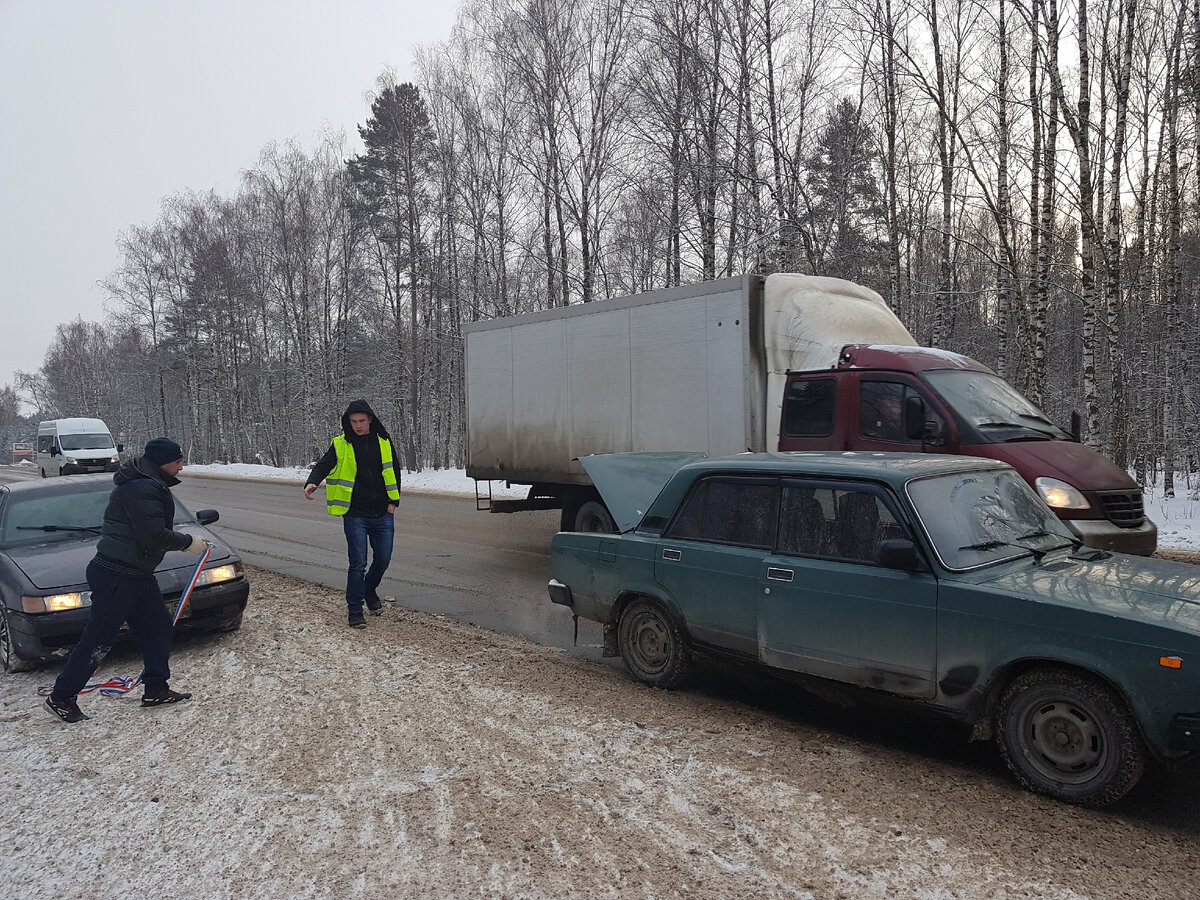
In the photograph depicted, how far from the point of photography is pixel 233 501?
20.2m

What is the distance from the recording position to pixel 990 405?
6.91 m

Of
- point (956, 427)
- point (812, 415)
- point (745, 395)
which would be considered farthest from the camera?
point (745, 395)

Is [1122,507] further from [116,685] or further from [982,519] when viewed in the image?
[116,685]

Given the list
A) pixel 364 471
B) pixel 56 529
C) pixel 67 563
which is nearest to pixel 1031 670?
pixel 364 471

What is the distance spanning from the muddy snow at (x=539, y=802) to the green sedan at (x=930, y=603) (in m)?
0.38

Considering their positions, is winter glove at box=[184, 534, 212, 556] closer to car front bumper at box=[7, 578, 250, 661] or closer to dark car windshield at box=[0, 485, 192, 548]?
car front bumper at box=[7, 578, 250, 661]

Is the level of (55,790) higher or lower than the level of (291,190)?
lower

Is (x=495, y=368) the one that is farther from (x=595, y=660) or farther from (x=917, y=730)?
(x=917, y=730)

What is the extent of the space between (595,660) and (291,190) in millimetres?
39398

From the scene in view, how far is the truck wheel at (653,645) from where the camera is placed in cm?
499

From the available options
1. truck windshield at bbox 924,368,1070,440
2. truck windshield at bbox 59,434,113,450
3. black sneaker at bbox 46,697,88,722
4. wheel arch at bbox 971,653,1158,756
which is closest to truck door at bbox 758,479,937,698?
wheel arch at bbox 971,653,1158,756

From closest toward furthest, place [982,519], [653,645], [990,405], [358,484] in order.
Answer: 1. [982,519]
2. [653,645]
3. [990,405]
4. [358,484]

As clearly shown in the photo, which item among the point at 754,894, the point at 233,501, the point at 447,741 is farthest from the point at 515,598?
the point at 233,501

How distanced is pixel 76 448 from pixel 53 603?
27.4 metres
